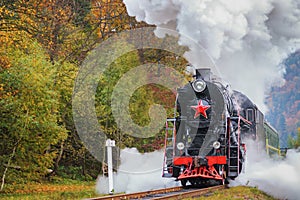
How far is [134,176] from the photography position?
15.0m

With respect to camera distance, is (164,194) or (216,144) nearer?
(164,194)

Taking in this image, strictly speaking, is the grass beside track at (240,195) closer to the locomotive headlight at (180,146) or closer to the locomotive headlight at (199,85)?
the locomotive headlight at (180,146)

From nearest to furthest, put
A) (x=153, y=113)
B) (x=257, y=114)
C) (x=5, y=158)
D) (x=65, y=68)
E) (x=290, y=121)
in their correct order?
(x=5, y=158), (x=257, y=114), (x=65, y=68), (x=153, y=113), (x=290, y=121)

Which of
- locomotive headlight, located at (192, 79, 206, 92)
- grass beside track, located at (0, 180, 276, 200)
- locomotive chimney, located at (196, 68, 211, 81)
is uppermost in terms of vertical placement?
locomotive chimney, located at (196, 68, 211, 81)

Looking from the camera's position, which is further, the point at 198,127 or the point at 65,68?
the point at 65,68


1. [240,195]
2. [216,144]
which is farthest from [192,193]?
[216,144]

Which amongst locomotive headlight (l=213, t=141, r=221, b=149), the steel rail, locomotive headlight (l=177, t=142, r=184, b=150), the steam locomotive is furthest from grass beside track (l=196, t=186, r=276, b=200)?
locomotive headlight (l=177, t=142, r=184, b=150)

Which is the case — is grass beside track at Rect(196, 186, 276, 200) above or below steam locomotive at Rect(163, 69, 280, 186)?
below

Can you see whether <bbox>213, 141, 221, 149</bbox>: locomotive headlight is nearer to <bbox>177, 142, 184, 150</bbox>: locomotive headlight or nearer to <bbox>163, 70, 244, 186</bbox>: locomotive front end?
<bbox>163, 70, 244, 186</bbox>: locomotive front end

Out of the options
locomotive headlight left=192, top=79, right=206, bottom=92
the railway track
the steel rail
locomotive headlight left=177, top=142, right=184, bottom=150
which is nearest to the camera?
the railway track

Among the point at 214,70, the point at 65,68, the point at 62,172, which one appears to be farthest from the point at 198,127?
the point at 62,172

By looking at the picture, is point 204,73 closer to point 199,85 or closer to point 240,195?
point 199,85

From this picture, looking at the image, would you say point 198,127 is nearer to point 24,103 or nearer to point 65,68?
point 24,103

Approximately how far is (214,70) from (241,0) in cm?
238
